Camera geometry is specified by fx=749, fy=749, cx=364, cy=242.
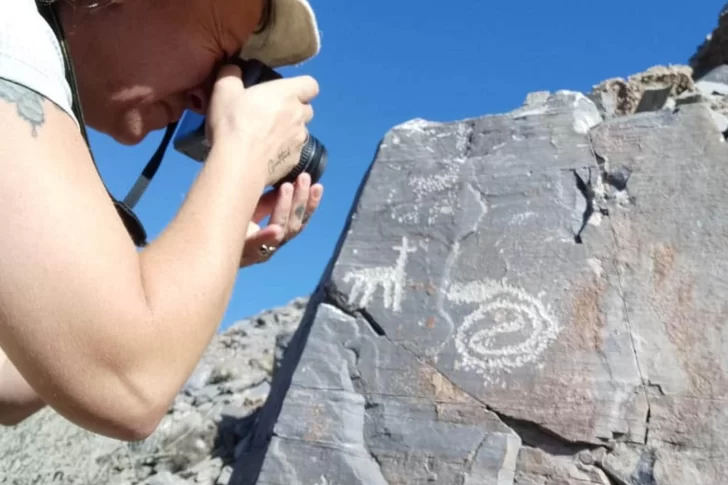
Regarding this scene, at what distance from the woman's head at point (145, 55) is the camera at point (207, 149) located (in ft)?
0.16

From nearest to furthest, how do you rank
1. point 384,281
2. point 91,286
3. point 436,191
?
point 91,286 < point 384,281 < point 436,191

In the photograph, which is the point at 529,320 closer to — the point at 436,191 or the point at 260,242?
the point at 436,191

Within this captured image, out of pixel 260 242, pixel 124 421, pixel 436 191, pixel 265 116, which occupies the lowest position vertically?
pixel 124 421

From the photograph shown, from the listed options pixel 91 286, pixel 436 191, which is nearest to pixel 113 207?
pixel 91 286

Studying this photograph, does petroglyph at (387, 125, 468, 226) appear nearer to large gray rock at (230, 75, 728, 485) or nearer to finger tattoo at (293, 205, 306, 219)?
large gray rock at (230, 75, 728, 485)

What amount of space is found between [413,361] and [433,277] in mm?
325

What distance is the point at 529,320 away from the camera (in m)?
2.54

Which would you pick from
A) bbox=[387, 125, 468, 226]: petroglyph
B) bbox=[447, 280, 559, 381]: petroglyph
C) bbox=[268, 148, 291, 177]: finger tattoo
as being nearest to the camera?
bbox=[268, 148, 291, 177]: finger tattoo

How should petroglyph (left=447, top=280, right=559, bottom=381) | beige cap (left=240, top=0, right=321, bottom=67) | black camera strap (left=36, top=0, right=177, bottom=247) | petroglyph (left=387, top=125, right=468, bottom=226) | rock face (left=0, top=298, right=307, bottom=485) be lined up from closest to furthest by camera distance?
1. black camera strap (left=36, top=0, right=177, bottom=247)
2. beige cap (left=240, top=0, right=321, bottom=67)
3. petroglyph (left=447, top=280, right=559, bottom=381)
4. petroglyph (left=387, top=125, right=468, bottom=226)
5. rock face (left=0, top=298, right=307, bottom=485)

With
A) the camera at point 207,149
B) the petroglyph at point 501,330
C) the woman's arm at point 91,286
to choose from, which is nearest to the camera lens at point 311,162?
the camera at point 207,149

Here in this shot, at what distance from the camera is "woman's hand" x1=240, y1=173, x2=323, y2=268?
4.77ft

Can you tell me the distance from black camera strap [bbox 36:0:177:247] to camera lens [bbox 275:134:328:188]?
0.79ft

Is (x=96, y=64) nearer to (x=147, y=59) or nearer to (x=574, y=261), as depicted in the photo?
(x=147, y=59)

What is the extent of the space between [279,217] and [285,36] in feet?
1.23
